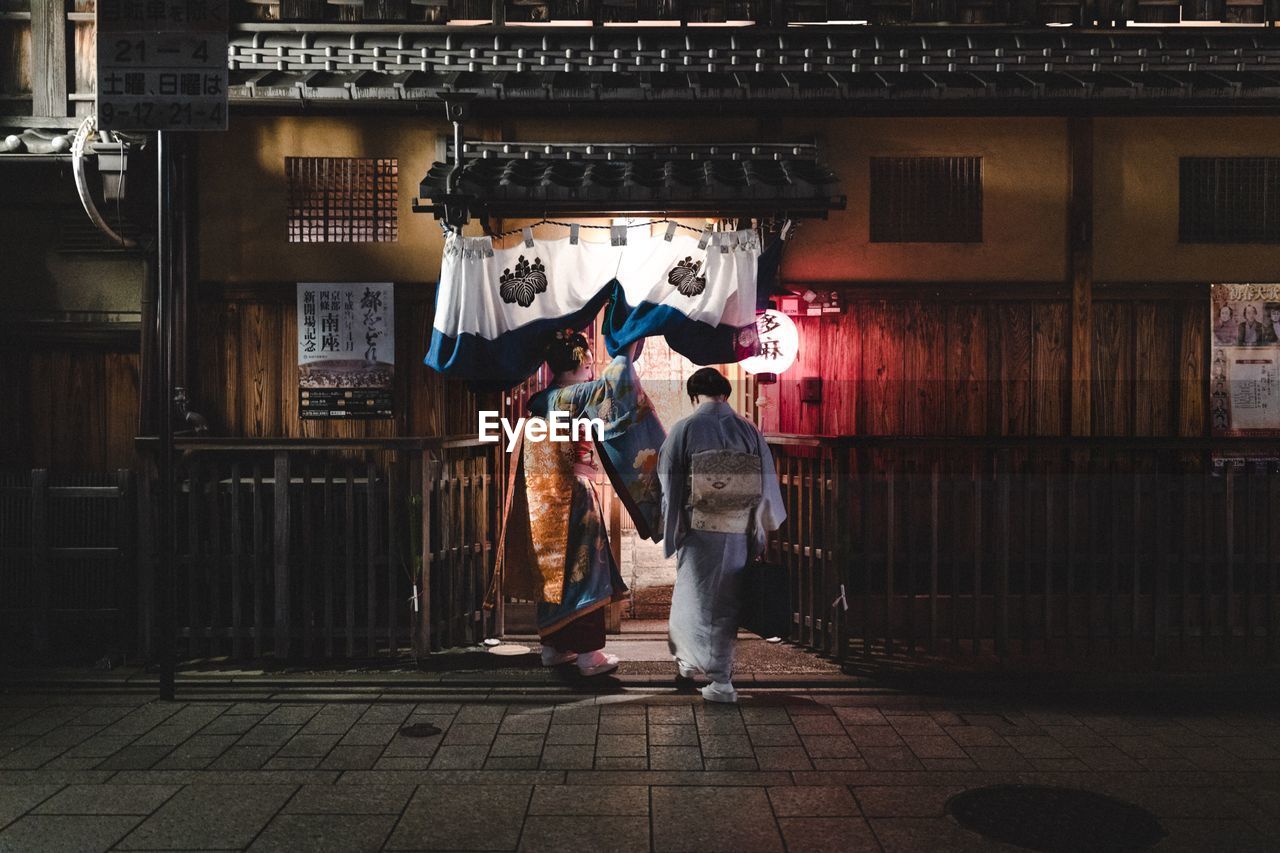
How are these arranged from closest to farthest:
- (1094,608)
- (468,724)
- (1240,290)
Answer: (468,724) → (1094,608) → (1240,290)

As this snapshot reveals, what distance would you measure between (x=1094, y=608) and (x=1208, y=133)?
5268mm

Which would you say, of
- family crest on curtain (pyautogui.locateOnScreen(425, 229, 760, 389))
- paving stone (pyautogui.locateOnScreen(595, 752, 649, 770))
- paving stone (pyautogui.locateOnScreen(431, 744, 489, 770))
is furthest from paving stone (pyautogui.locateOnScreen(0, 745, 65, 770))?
family crest on curtain (pyautogui.locateOnScreen(425, 229, 760, 389))

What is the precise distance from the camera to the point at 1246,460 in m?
10.6

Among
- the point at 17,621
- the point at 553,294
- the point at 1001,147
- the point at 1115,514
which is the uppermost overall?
the point at 1001,147

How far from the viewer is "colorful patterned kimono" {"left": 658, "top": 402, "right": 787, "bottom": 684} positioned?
850cm

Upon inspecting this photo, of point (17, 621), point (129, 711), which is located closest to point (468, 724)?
point (129, 711)

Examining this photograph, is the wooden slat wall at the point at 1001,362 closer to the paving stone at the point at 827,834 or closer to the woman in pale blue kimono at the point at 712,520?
the woman in pale blue kimono at the point at 712,520

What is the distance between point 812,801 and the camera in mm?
6273

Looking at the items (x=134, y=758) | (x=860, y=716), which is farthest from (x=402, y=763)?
(x=860, y=716)

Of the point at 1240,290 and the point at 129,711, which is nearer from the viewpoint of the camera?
the point at 129,711

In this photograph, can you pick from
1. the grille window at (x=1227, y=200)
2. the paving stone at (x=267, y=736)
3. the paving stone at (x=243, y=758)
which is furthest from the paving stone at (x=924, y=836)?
the grille window at (x=1227, y=200)

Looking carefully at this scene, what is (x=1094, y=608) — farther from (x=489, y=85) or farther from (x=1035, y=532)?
(x=489, y=85)

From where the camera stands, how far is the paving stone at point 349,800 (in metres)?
6.09

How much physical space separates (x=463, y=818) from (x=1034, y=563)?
597 centimetres
